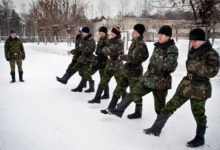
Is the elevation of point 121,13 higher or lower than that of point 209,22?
higher

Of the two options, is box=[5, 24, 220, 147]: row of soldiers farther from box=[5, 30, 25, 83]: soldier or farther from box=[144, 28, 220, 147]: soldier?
box=[5, 30, 25, 83]: soldier

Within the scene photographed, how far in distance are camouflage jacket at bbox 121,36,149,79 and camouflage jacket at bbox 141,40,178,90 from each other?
2.03 feet

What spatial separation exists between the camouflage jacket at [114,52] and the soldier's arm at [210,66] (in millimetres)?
2608

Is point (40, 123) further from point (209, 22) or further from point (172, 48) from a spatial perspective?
point (209, 22)

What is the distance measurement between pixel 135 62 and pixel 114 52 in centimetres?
110

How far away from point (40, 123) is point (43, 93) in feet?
9.41

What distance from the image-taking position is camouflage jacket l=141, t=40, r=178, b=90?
16.6 ft

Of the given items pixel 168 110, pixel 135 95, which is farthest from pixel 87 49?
pixel 168 110

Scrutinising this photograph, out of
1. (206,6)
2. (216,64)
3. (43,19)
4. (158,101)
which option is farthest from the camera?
(43,19)

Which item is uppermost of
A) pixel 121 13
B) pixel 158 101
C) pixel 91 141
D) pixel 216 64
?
pixel 121 13

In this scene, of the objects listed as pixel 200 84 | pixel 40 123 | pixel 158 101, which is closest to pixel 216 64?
pixel 200 84

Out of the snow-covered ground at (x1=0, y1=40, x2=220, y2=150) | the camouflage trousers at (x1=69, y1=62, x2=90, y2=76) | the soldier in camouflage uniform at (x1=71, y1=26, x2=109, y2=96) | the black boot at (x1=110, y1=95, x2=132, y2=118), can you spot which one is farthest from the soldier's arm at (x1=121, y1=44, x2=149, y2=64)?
the camouflage trousers at (x1=69, y1=62, x2=90, y2=76)

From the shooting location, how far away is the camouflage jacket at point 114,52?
687 centimetres

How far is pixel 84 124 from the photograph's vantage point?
577 cm
